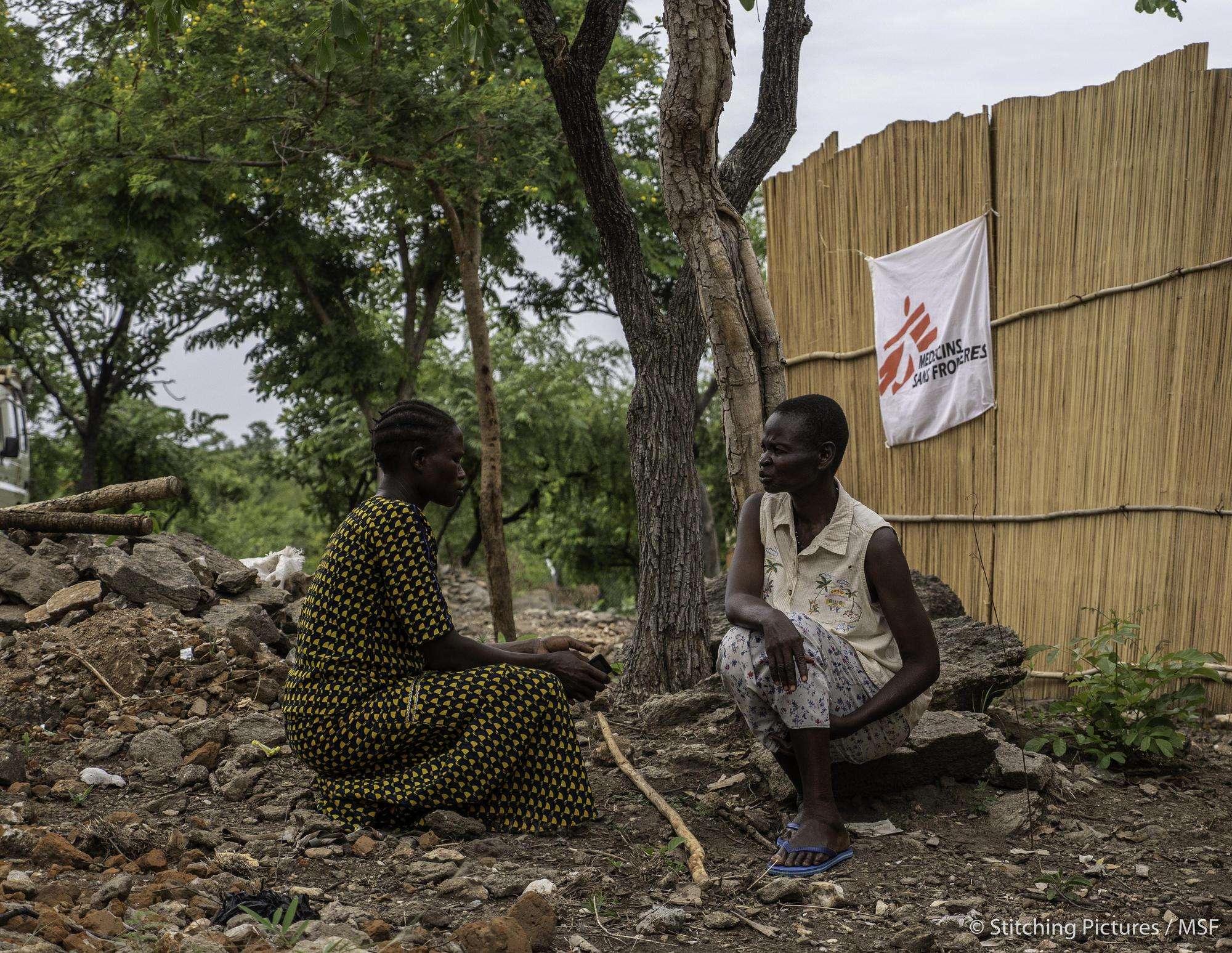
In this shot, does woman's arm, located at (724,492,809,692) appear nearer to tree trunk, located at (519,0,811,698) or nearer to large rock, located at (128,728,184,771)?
tree trunk, located at (519,0,811,698)

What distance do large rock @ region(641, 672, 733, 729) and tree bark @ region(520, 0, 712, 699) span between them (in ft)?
1.41

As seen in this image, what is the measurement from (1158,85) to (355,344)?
11.6 metres

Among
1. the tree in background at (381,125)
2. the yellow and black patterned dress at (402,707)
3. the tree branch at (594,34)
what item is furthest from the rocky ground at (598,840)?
the tree in background at (381,125)

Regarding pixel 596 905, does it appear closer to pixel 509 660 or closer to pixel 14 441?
pixel 509 660

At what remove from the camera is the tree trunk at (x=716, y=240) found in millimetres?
4566

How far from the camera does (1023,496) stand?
6234mm

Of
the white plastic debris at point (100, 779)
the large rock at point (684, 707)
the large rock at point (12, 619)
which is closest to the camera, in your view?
the white plastic debris at point (100, 779)

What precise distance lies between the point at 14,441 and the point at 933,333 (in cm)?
916

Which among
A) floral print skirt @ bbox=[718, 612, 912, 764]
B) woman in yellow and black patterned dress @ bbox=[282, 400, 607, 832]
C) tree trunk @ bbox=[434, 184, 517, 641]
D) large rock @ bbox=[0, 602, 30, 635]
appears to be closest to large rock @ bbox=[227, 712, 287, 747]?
woman in yellow and black patterned dress @ bbox=[282, 400, 607, 832]

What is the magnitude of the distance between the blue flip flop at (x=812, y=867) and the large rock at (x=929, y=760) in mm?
471

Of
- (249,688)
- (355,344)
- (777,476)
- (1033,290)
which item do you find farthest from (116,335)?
(777,476)

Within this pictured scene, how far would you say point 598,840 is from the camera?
12.2 ft

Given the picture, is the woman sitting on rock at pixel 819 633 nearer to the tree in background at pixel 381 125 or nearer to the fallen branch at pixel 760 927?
the fallen branch at pixel 760 927

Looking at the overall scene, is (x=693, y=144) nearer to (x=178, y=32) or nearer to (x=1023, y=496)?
(x=178, y=32)
